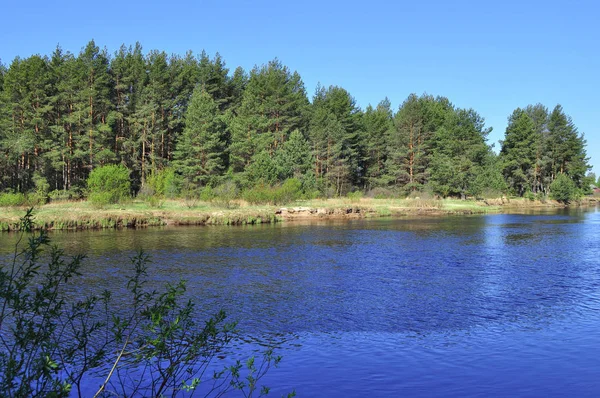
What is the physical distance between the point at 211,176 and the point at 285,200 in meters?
10.5

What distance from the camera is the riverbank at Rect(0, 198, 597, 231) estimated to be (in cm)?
3868

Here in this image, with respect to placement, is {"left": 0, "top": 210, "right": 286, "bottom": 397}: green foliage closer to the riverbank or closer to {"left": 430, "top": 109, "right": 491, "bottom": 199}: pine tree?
the riverbank

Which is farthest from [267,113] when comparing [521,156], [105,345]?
[105,345]

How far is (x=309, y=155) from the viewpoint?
69625 millimetres

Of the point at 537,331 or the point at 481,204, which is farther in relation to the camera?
the point at 481,204

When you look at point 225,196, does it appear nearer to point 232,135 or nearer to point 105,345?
point 232,135

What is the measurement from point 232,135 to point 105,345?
5981cm

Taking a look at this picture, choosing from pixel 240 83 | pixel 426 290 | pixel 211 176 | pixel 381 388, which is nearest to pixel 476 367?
pixel 381 388

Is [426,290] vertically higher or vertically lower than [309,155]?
lower

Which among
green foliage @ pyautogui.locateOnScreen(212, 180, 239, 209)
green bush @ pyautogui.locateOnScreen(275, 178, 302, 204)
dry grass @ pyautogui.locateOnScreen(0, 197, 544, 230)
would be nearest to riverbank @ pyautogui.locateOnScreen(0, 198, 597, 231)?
dry grass @ pyautogui.locateOnScreen(0, 197, 544, 230)

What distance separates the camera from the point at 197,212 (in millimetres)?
44281

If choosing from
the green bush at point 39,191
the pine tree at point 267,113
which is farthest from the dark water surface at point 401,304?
the pine tree at point 267,113

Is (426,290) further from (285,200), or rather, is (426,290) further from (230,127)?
(230,127)

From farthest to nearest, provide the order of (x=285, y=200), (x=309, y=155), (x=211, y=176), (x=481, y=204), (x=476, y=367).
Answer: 1. (x=481, y=204)
2. (x=309, y=155)
3. (x=211, y=176)
4. (x=285, y=200)
5. (x=476, y=367)
